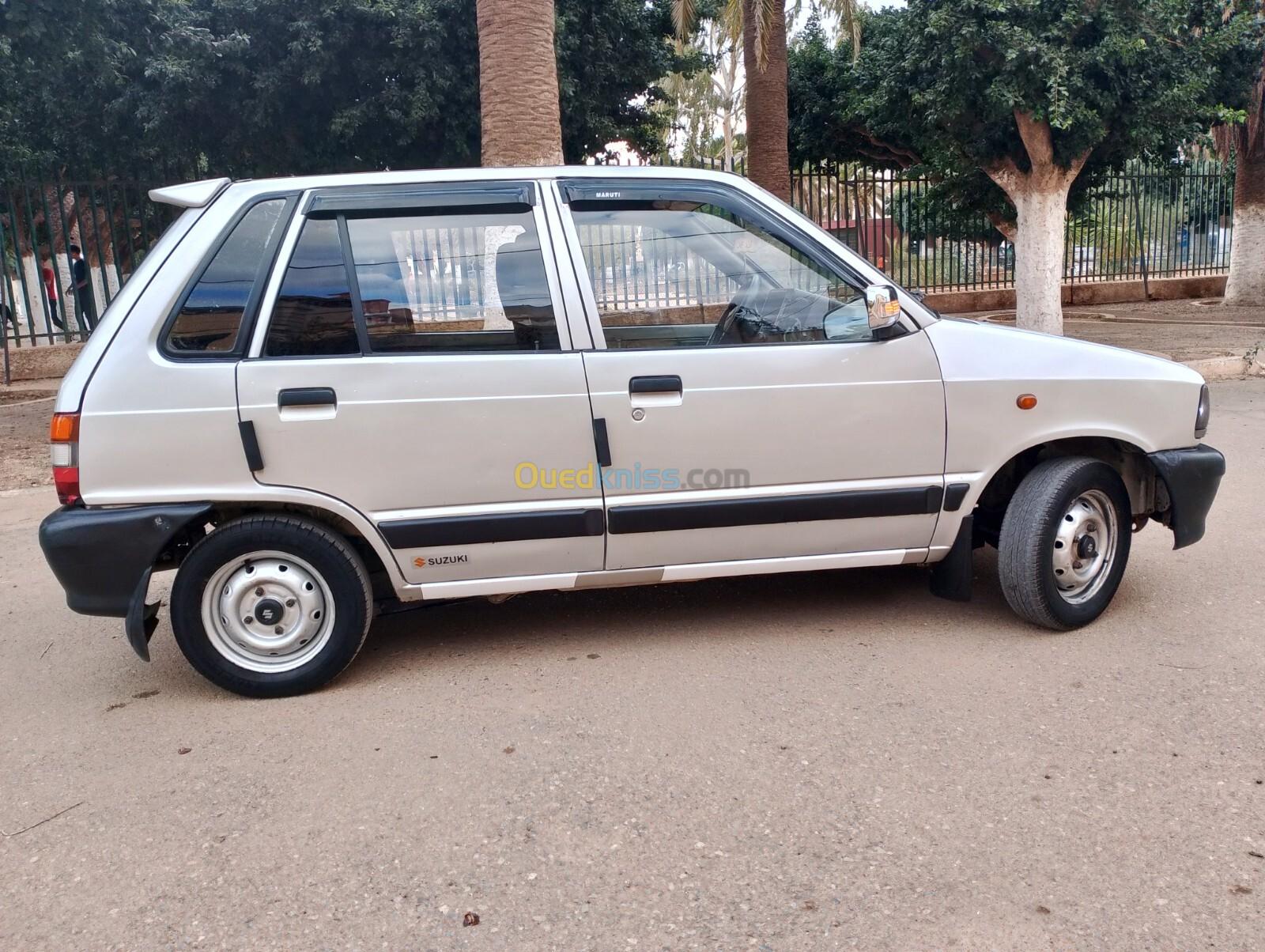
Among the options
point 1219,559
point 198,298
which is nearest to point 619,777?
point 198,298

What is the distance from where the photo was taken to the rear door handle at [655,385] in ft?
13.0

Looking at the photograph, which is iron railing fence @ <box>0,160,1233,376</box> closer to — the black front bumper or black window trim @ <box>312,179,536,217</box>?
the black front bumper

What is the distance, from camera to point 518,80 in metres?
8.84

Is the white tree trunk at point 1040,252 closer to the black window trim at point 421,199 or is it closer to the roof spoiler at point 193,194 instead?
the black window trim at point 421,199

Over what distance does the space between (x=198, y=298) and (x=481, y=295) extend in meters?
1.00

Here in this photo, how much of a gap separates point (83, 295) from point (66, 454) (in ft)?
45.7

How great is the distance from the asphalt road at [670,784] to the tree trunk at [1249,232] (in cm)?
1718

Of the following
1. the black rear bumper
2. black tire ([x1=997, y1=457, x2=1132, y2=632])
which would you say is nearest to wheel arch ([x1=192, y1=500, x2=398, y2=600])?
the black rear bumper

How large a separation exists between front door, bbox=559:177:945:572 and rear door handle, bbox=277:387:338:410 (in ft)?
3.02

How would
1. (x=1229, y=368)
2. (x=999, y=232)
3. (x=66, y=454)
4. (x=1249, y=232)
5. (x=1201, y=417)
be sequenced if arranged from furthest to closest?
1. (x=999, y=232)
2. (x=1249, y=232)
3. (x=1229, y=368)
4. (x=1201, y=417)
5. (x=66, y=454)

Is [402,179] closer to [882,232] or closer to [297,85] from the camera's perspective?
[297,85]

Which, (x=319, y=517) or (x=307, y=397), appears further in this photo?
(x=319, y=517)

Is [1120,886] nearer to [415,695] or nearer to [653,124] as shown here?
[415,695]

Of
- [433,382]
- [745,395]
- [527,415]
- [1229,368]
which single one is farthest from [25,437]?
[1229,368]
